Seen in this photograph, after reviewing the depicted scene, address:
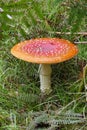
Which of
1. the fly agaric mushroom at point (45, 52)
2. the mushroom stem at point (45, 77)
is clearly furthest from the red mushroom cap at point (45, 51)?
the mushroom stem at point (45, 77)

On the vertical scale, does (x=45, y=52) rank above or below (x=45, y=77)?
above

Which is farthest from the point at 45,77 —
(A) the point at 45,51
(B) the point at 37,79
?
(A) the point at 45,51

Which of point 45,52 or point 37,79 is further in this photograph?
point 37,79

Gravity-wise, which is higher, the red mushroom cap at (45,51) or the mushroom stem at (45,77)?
the red mushroom cap at (45,51)

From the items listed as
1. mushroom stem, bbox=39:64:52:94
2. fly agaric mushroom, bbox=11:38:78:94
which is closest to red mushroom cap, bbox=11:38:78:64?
fly agaric mushroom, bbox=11:38:78:94

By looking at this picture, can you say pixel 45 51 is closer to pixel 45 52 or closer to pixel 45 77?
pixel 45 52

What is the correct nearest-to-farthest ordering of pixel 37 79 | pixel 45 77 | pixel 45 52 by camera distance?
1. pixel 45 52
2. pixel 45 77
3. pixel 37 79

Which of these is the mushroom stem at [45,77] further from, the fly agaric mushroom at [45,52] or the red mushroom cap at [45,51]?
the red mushroom cap at [45,51]

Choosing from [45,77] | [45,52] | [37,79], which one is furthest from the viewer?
[37,79]
